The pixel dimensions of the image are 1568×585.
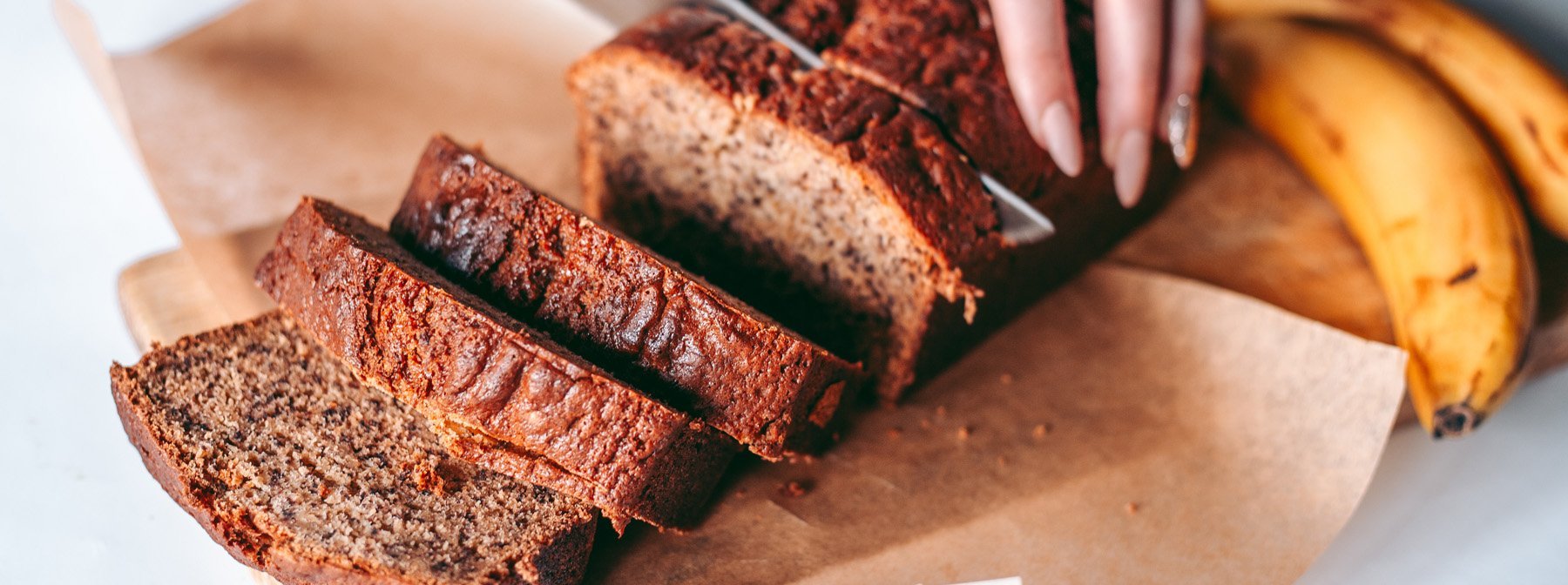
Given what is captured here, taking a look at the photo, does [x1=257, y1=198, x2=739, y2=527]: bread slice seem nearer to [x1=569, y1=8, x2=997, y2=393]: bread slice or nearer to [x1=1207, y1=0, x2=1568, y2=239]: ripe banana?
[x1=569, y1=8, x2=997, y2=393]: bread slice

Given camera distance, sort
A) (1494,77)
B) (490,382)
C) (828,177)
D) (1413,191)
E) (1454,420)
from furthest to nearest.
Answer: (1494,77) < (1413,191) < (1454,420) < (828,177) < (490,382)

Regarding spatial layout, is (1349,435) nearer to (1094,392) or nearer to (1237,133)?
(1094,392)

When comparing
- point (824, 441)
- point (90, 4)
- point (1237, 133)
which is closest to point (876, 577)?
point (824, 441)

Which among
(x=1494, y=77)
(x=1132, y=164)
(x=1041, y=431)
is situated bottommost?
(x=1041, y=431)

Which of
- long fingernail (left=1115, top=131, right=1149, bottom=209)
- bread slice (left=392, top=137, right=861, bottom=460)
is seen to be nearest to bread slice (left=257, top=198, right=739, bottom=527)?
bread slice (left=392, top=137, right=861, bottom=460)

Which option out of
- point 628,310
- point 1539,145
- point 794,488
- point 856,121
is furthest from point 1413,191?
point 628,310

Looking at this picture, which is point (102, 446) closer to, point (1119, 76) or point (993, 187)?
point (993, 187)

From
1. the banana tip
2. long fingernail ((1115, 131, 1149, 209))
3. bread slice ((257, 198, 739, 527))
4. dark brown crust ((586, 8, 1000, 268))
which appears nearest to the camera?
bread slice ((257, 198, 739, 527))
